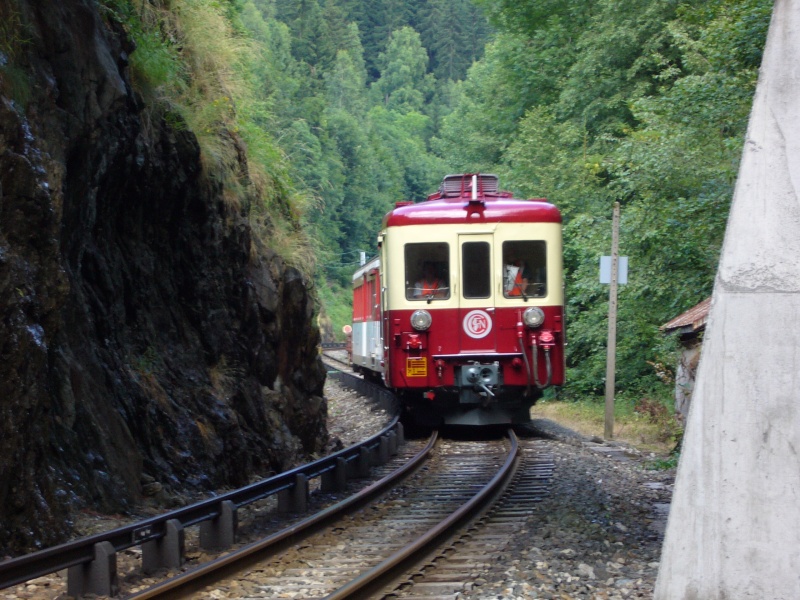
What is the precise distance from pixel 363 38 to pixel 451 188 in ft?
391

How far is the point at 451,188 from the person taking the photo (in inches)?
615

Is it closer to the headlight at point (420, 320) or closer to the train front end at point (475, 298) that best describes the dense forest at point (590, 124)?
the train front end at point (475, 298)

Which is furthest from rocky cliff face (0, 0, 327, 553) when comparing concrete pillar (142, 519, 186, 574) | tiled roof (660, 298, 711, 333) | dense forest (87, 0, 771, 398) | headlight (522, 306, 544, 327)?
tiled roof (660, 298, 711, 333)

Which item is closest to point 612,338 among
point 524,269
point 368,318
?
point 524,269

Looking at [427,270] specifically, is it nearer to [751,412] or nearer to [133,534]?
[133,534]

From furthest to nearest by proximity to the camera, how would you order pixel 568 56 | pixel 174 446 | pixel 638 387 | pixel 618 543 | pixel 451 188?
1. pixel 568 56
2. pixel 638 387
3. pixel 451 188
4. pixel 174 446
5. pixel 618 543

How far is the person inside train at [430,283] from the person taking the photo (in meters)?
14.6

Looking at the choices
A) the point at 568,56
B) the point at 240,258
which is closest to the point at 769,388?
the point at 240,258

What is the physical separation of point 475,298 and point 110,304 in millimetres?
5713

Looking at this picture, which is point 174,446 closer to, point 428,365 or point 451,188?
point 428,365

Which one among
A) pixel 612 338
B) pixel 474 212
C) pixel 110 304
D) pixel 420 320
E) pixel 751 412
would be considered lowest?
pixel 751 412

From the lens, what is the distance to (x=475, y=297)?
1458cm

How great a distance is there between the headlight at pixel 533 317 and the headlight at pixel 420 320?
1.32m

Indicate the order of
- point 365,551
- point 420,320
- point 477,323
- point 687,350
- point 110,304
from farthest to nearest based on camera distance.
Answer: point 687,350 → point 477,323 → point 420,320 → point 110,304 → point 365,551
